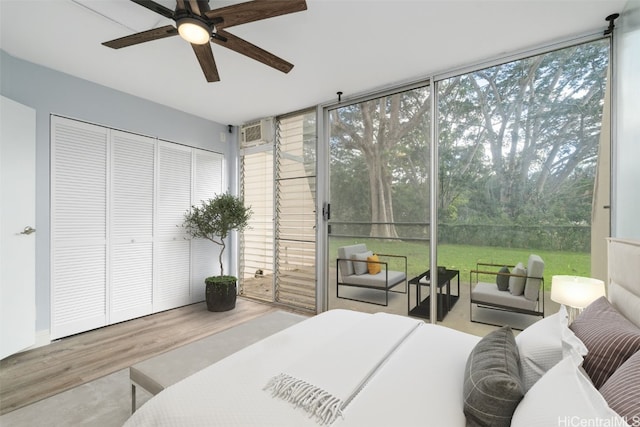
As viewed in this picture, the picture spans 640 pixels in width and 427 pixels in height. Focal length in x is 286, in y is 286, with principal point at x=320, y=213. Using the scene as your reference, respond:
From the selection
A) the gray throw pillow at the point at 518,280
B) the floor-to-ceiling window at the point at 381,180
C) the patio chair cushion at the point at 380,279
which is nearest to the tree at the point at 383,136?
the floor-to-ceiling window at the point at 381,180

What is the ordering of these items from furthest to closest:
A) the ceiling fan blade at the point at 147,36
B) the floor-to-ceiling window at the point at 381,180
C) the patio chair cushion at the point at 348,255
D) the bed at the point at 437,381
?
the patio chair cushion at the point at 348,255 → the floor-to-ceiling window at the point at 381,180 → the ceiling fan blade at the point at 147,36 → the bed at the point at 437,381

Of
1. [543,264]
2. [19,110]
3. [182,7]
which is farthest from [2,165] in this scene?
[543,264]

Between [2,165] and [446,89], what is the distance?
405cm

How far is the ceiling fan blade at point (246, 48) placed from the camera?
1883mm

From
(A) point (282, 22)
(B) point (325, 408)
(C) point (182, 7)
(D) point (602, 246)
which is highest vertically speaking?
(A) point (282, 22)

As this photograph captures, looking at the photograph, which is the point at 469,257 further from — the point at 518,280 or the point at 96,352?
the point at 96,352

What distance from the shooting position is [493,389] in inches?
34.7

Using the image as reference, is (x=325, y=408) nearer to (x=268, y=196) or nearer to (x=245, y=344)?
(x=245, y=344)

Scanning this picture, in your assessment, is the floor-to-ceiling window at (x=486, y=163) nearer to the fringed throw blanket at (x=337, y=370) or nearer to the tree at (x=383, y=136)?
the tree at (x=383, y=136)

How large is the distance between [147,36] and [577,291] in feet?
10.4

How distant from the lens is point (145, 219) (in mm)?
3572

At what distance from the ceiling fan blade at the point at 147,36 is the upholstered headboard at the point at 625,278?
107 inches

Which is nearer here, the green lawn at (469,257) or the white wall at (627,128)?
the white wall at (627,128)

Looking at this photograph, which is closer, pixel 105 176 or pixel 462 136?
pixel 462 136
